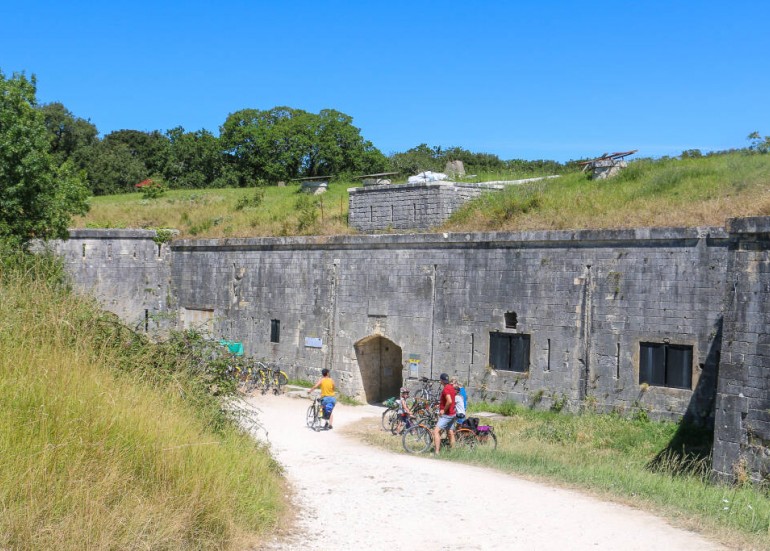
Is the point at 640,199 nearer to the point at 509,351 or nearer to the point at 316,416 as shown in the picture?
the point at 509,351

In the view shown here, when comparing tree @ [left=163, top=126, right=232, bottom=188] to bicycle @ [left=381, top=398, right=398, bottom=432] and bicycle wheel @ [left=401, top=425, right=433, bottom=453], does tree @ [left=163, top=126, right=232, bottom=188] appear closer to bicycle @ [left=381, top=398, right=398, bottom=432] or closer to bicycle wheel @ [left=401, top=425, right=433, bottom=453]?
bicycle @ [left=381, top=398, right=398, bottom=432]

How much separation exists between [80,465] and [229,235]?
60.9 ft

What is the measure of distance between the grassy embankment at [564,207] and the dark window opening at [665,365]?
2.63 metres

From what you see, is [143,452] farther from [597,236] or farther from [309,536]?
[597,236]

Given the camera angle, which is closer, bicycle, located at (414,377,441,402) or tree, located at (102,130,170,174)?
bicycle, located at (414,377,441,402)

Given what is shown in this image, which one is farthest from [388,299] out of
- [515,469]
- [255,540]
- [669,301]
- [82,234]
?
[255,540]

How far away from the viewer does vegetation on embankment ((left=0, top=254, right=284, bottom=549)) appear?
6.71 m

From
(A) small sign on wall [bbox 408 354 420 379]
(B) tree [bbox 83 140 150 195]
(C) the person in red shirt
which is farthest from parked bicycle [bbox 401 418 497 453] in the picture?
(B) tree [bbox 83 140 150 195]

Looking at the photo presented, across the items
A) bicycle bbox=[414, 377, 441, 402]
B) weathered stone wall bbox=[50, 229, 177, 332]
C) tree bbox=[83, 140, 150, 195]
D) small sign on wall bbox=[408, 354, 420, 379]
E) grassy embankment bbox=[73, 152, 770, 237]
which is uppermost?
tree bbox=[83, 140, 150, 195]

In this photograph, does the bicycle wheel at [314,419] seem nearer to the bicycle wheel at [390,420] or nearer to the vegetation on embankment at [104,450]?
the bicycle wheel at [390,420]

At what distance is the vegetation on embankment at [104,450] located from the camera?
6.71 meters

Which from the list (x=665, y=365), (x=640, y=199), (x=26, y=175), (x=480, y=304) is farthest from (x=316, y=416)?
(x=26, y=175)

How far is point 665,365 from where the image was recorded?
15.8 meters

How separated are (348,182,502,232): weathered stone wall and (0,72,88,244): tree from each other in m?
8.47
